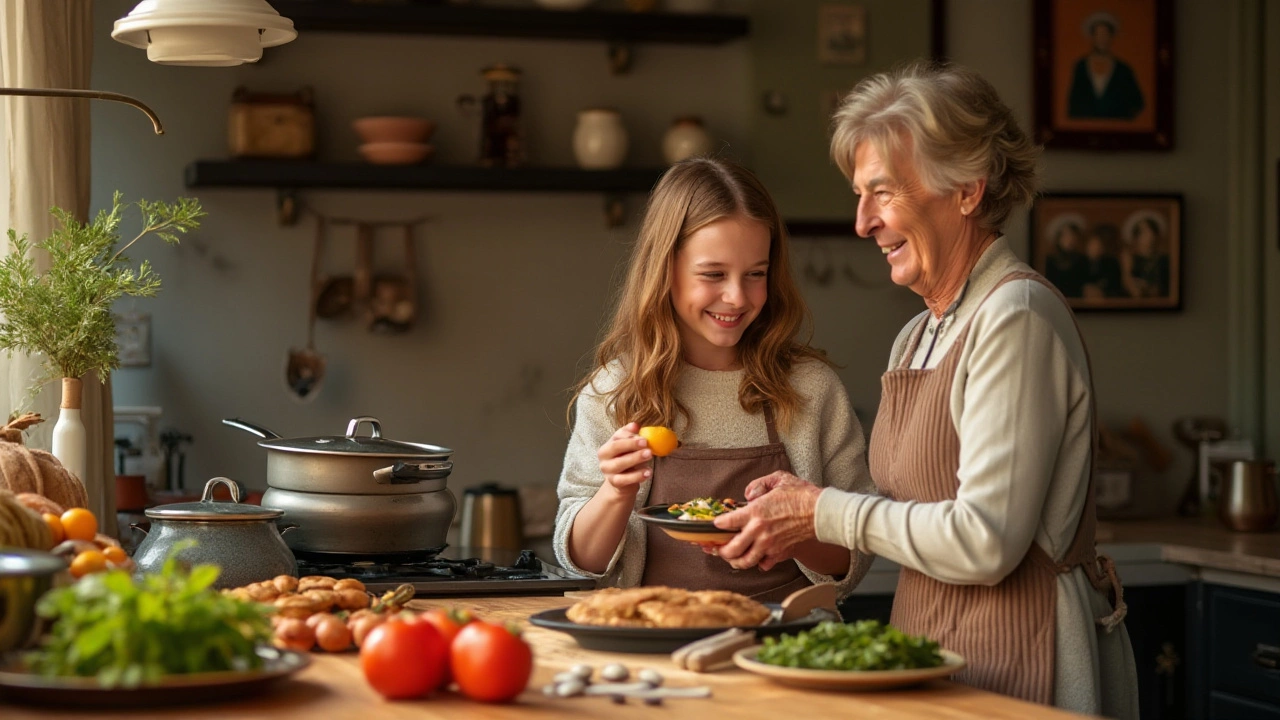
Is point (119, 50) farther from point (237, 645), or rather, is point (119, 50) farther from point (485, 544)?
point (237, 645)

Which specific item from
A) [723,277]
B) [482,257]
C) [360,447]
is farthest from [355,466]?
[482,257]

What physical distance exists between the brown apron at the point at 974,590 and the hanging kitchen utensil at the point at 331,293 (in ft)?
8.61

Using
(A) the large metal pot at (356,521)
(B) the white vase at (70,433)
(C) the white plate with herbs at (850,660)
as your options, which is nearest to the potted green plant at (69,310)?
(B) the white vase at (70,433)

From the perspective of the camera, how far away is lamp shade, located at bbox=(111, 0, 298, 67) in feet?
7.57

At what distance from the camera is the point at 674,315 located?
2.62m

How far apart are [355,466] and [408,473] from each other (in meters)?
0.08

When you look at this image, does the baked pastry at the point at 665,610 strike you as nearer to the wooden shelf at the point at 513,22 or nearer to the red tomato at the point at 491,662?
the red tomato at the point at 491,662

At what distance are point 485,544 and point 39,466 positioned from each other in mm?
2228

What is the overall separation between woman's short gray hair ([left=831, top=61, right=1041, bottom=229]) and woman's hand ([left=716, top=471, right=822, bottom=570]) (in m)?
0.47

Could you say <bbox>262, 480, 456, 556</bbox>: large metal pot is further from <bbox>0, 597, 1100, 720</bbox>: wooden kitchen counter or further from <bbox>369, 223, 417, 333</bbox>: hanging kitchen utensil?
<bbox>369, 223, 417, 333</bbox>: hanging kitchen utensil

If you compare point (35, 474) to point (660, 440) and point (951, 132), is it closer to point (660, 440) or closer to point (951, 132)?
point (660, 440)

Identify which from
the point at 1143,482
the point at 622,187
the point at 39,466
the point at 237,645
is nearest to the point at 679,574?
the point at 39,466

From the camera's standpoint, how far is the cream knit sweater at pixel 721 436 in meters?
2.52

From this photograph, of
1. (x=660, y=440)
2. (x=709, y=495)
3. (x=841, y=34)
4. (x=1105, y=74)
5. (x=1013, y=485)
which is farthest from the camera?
(x=1105, y=74)
